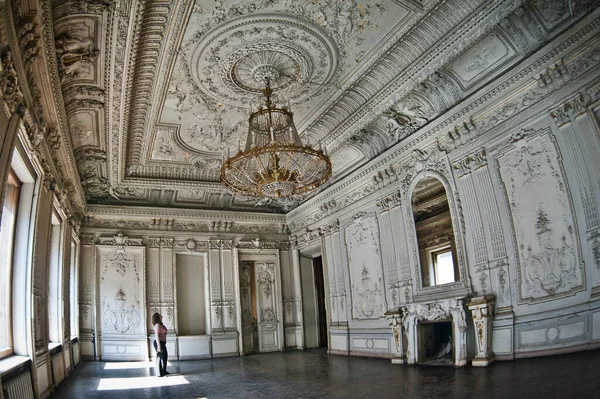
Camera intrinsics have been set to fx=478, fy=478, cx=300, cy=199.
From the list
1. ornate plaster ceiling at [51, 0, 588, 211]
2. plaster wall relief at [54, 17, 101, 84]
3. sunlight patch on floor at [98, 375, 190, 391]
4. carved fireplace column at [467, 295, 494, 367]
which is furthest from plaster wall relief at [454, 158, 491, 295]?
plaster wall relief at [54, 17, 101, 84]

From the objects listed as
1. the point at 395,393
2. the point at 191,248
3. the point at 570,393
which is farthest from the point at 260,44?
the point at 191,248

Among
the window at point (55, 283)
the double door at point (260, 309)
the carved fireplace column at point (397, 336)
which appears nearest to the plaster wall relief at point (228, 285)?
the double door at point (260, 309)

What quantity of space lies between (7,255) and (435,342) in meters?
7.03

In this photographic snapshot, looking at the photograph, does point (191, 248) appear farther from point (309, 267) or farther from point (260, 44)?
point (260, 44)

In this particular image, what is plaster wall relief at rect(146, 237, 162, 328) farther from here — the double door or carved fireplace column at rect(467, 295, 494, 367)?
carved fireplace column at rect(467, 295, 494, 367)

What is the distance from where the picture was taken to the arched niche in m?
9.09

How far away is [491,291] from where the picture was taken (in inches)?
296

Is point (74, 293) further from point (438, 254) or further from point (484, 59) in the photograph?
point (484, 59)

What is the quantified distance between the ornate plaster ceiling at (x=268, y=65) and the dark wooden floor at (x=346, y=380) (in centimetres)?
433

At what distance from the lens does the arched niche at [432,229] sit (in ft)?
29.8

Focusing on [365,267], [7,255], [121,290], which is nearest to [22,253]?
[7,255]

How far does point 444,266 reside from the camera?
10820mm

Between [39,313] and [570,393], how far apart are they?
668cm

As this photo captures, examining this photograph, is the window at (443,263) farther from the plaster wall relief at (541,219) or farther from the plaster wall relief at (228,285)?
the plaster wall relief at (228,285)
